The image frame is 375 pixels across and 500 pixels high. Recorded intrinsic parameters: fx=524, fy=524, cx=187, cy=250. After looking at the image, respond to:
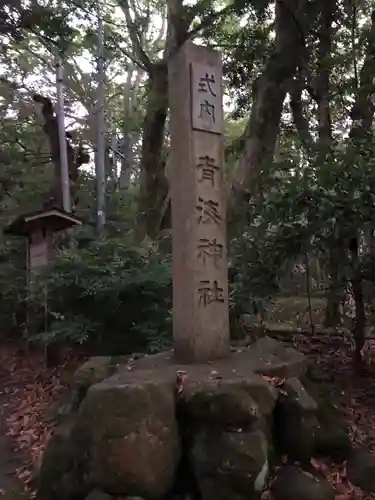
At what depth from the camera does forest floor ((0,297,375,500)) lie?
186 inches

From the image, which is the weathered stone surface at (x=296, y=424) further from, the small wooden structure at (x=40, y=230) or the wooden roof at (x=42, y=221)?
the wooden roof at (x=42, y=221)

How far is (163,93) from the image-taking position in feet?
35.8

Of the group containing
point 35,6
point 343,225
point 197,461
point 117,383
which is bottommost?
point 197,461

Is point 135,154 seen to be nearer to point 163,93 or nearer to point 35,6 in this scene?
point 163,93

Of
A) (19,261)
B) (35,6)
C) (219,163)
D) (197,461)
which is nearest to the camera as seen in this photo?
(197,461)

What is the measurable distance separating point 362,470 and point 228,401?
4.33 ft

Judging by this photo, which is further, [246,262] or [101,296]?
[101,296]

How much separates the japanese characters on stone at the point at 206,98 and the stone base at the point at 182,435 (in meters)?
1.98

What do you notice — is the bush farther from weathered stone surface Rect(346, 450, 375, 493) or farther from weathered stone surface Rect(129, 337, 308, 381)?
weathered stone surface Rect(346, 450, 375, 493)

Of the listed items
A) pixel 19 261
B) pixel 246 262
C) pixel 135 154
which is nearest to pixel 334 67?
pixel 246 262

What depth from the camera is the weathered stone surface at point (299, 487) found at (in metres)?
3.40

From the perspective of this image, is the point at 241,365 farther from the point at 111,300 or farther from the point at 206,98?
the point at 111,300

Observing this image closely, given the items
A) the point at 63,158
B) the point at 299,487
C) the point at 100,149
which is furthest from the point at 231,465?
the point at 100,149

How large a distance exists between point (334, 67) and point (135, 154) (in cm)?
1419
